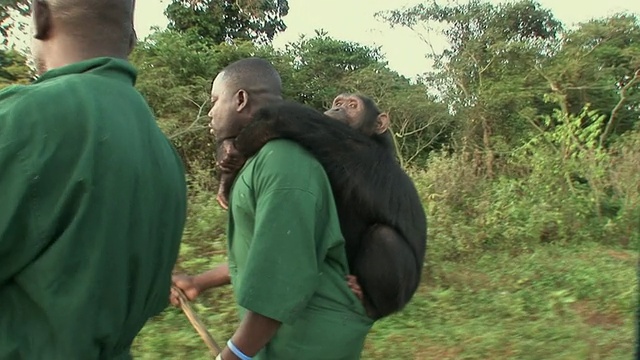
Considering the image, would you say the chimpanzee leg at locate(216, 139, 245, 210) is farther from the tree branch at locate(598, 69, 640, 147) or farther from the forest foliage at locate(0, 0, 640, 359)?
the tree branch at locate(598, 69, 640, 147)

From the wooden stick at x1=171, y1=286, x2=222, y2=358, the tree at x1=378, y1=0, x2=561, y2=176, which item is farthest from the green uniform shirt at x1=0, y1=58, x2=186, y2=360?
the tree at x1=378, y1=0, x2=561, y2=176

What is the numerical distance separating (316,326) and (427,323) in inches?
129

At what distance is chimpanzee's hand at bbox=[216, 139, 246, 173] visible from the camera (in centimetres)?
177

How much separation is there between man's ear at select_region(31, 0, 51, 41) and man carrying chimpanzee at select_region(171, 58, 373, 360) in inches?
19.7

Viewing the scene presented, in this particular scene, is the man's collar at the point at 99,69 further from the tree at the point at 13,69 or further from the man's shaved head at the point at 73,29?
the tree at the point at 13,69

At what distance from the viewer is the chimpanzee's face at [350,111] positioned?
2404mm

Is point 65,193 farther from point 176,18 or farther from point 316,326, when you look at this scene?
point 176,18

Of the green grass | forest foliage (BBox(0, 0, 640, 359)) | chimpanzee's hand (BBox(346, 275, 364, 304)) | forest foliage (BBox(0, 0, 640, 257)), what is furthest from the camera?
forest foliage (BBox(0, 0, 640, 257))

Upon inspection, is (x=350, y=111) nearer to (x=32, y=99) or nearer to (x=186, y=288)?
(x=186, y=288)

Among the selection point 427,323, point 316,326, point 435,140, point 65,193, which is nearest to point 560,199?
point 427,323

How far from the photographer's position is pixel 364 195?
167 cm

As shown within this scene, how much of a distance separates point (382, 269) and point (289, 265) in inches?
12.7

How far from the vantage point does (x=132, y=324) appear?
3.79 feet

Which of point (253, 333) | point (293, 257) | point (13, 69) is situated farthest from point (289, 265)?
point (13, 69)
